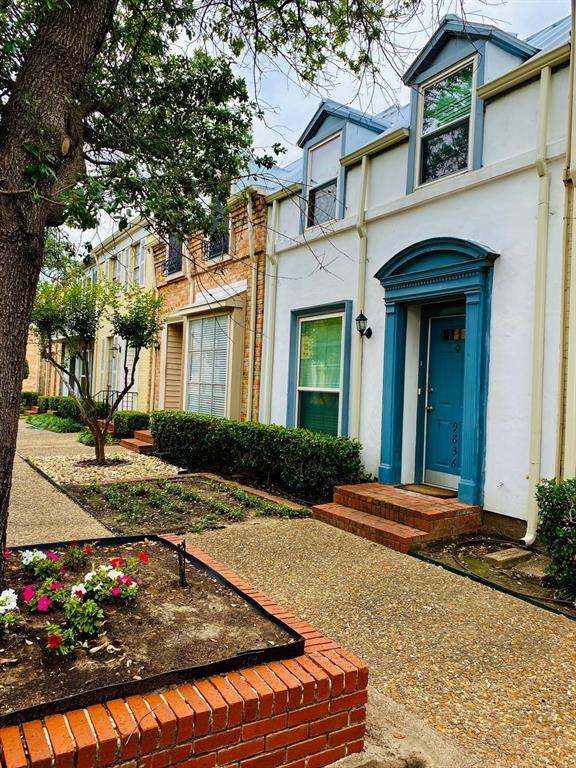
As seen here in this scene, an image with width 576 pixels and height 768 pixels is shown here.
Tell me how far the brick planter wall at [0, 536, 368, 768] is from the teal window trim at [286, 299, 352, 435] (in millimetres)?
5595

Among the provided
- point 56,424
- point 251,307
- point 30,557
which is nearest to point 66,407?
point 56,424

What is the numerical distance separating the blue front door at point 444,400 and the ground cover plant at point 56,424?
12.7 metres

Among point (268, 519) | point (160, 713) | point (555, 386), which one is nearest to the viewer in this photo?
point (160, 713)

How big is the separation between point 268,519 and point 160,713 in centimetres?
458

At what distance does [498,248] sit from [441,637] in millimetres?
4146

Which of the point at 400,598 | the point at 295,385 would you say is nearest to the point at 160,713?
the point at 400,598

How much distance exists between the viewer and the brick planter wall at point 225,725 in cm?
183

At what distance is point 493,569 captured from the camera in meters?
4.91

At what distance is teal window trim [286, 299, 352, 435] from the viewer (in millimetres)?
8016

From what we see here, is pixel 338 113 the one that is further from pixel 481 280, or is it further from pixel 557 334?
pixel 557 334

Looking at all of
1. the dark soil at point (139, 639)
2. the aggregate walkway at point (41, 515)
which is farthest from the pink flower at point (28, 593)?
the aggregate walkway at point (41, 515)

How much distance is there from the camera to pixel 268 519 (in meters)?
6.54

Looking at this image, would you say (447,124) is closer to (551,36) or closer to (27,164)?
(551,36)

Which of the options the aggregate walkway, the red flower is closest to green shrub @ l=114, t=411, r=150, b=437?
the aggregate walkway
